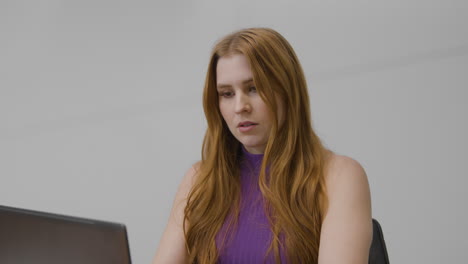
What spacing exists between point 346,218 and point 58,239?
691mm

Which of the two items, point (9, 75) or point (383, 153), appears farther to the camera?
point (9, 75)

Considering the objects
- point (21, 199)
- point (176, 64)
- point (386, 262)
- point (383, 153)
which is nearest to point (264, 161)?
point (386, 262)

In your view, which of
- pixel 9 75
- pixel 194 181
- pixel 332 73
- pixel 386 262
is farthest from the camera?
pixel 9 75

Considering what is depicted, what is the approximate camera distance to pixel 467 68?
251 centimetres

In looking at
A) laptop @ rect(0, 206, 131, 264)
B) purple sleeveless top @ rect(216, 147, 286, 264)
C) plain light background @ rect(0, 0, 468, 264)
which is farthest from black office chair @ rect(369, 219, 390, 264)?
plain light background @ rect(0, 0, 468, 264)

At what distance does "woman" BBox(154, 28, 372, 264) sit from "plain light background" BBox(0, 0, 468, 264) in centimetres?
104

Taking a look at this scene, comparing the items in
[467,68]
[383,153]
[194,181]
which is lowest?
[383,153]

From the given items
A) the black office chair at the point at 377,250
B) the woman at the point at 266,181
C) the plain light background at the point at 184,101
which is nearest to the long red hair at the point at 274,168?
the woman at the point at 266,181

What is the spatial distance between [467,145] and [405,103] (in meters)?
0.30

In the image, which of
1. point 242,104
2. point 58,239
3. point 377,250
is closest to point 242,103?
point 242,104

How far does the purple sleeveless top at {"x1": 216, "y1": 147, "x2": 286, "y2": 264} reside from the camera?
5.18 feet

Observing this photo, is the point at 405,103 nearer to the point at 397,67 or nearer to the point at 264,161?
the point at 397,67

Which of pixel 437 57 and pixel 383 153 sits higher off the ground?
pixel 437 57

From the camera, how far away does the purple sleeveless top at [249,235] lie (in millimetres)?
1579
